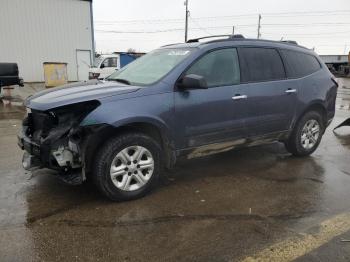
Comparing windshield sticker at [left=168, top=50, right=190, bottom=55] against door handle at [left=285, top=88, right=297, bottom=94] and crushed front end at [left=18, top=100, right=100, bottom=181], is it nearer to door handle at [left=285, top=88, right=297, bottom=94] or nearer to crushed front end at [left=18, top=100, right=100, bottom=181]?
crushed front end at [left=18, top=100, right=100, bottom=181]

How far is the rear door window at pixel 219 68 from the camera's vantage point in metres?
4.65

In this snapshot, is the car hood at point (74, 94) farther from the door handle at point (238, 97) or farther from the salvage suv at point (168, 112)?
the door handle at point (238, 97)

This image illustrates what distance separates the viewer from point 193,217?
3.74m

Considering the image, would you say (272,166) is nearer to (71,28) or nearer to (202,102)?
(202,102)

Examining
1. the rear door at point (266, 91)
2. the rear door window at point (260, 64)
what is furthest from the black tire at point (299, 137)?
the rear door window at point (260, 64)

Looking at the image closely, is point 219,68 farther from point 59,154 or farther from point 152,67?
point 59,154

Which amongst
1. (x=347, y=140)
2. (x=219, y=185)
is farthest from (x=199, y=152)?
(x=347, y=140)

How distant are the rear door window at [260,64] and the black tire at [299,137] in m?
0.82

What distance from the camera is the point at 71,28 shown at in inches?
964

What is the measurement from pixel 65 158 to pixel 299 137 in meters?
3.71

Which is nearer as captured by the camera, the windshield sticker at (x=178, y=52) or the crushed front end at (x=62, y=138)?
the crushed front end at (x=62, y=138)

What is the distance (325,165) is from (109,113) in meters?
3.56

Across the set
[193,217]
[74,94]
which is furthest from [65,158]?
[193,217]

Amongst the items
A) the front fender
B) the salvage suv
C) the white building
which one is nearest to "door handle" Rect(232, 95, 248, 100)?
the salvage suv
